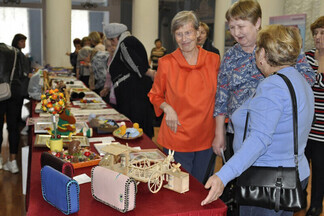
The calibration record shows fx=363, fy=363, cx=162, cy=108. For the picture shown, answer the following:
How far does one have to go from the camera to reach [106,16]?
13.5 m

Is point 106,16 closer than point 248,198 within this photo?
No

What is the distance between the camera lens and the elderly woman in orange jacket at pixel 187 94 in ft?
7.09

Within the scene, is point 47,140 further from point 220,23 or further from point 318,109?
point 220,23

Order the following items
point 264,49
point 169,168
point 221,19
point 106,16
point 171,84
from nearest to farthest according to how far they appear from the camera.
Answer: point 264,49 < point 169,168 < point 171,84 < point 221,19 < point 106,16

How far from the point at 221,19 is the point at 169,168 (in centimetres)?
872

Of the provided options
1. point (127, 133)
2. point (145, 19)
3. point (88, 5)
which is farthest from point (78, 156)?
point (88, 5)

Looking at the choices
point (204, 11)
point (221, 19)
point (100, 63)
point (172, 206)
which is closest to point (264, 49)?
point (172, 206)

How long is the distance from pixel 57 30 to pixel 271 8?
5.48 metres

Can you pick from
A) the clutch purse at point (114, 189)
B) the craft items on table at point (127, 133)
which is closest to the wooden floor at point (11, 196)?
the craft items on table at point (127, 133)

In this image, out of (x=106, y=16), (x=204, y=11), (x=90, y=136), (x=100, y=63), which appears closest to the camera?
(x=90, y=136)

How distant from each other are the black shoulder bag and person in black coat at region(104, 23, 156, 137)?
223cm

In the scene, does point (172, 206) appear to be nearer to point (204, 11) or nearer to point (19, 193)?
point (19, 193)

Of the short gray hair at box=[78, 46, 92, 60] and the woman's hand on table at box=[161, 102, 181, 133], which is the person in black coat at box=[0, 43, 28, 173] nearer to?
the woman's hand on table at box=[161, 102, 181, 133]

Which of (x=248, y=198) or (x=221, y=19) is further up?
(x=221, y=19)
